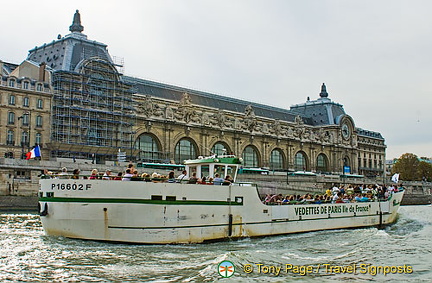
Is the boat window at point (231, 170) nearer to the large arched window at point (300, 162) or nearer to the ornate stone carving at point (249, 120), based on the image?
the ornate stone carving at point (249, 120)

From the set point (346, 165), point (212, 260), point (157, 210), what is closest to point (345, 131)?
point (346, 165)

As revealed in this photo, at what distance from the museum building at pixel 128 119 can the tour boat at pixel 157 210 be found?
36.4 m

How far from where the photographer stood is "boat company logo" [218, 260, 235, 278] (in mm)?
16734

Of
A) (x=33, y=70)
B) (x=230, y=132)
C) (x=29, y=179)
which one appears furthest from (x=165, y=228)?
(x=230, y=132)

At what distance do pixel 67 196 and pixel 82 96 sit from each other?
45.3 m

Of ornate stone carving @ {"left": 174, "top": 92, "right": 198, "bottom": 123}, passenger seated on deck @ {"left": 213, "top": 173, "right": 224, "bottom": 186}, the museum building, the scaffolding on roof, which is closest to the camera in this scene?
passenger seated on deck @ {"left": 213, "top": 173, "right": 224, "bottom": 186}

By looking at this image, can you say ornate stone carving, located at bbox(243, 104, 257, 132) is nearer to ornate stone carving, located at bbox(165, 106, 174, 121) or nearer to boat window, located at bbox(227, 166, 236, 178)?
ornate stone carving, located at bbox(165, 106, 174, 121)

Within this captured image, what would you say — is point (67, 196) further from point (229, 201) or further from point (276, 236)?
point (276, 236)

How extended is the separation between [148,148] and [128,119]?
669 centimetres

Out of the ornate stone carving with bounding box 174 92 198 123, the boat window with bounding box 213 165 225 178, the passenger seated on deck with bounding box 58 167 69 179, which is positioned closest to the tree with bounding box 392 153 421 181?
the ornate stone carving with bounding box 174 92 198 123

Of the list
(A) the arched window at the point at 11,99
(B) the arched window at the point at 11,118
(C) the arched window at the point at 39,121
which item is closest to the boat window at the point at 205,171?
(B) the arched window at the point at 11,118

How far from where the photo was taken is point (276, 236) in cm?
2836

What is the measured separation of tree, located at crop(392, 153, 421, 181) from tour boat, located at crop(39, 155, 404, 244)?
117367mm

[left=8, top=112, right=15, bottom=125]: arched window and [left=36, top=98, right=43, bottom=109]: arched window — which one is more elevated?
[left=36, top=98, right=43, bottom=109]: arched window
